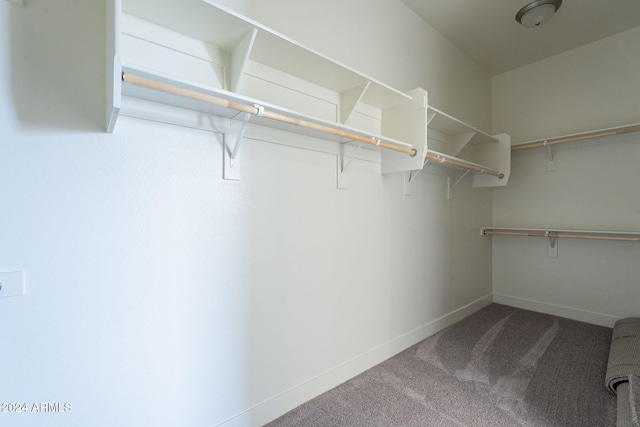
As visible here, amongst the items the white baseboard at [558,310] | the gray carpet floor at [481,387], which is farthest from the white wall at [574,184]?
the gray carpet floor at [481,387]

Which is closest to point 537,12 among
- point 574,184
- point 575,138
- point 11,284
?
point 575,138

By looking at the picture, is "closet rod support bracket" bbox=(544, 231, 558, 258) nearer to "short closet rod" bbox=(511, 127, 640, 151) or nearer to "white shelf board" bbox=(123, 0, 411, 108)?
"short closet rod" bbox=(511, 127, 640, 151)

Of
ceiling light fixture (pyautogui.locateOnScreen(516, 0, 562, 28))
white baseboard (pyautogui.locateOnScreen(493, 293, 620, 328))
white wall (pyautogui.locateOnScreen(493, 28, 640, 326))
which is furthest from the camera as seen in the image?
white baseboard (pyautogui.locateOnScreen(493, 293, 620, 328))

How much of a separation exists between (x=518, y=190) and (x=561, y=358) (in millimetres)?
1869

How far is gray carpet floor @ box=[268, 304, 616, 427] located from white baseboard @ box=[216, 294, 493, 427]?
0.04 meters

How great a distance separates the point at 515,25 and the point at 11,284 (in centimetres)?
378

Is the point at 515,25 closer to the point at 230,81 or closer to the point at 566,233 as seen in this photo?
the point at 566,233

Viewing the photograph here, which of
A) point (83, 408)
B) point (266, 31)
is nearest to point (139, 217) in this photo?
point (83, 408)

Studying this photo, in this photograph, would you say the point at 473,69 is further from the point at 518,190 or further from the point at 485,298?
the point at 485,298

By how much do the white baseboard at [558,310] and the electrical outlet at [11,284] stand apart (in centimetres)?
416

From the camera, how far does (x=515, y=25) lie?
261cm

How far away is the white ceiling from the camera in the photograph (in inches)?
92.9

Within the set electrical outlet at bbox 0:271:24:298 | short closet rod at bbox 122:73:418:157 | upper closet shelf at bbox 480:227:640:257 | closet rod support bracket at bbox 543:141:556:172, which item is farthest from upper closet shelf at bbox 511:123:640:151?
electrical outlet at bbox 0:271:24:298

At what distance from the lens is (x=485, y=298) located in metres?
3.40
